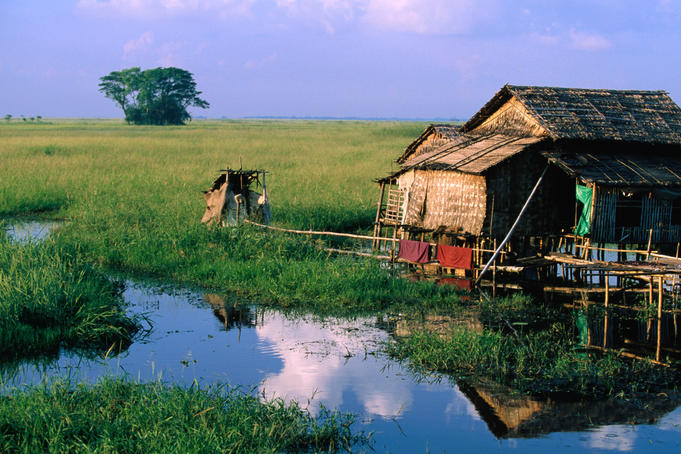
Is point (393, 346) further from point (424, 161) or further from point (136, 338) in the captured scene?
point (424, 161)

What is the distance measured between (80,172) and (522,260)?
54.2 feet

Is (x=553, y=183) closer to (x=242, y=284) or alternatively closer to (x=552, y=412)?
(x=242, y=284)

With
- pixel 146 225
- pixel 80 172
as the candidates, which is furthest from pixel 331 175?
pixel 146 225

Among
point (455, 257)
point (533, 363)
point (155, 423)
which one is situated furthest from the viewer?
point (455, 257)

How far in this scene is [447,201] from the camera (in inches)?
491

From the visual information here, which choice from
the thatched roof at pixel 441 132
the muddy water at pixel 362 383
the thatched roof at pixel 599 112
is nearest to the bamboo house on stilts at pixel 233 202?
the thatched roof at pixel 441 132

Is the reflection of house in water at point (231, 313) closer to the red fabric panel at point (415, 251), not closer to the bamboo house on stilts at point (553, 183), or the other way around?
the red fabric panel at point (415, 251)

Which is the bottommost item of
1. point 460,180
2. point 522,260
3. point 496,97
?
point 522,260

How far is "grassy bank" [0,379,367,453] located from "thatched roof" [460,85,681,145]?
25.6ft

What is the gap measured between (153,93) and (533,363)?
6061cm

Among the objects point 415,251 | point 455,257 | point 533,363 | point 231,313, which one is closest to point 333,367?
point 533,363

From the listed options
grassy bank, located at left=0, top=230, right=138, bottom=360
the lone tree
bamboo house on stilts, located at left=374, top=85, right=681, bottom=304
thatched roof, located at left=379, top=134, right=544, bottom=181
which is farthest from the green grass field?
the lone tree

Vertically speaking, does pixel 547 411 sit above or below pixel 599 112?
below

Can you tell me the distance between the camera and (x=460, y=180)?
12.2 m
